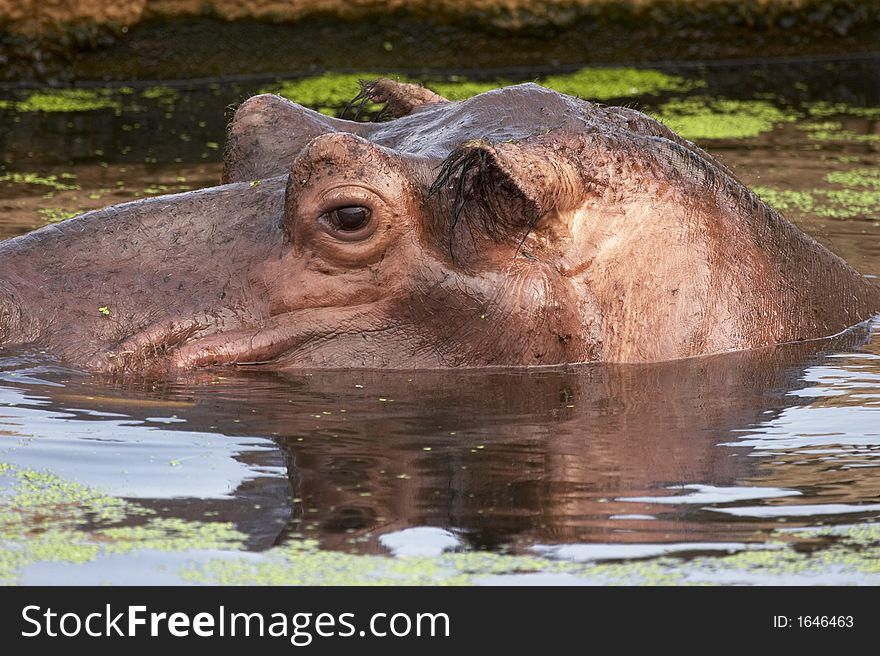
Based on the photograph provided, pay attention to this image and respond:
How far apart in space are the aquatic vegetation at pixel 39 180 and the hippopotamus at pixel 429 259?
150 inches

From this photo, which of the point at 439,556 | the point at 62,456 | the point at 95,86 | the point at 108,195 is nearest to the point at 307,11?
the point at 95,86

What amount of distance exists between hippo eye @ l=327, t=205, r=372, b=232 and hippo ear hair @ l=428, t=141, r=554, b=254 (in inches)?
9.7

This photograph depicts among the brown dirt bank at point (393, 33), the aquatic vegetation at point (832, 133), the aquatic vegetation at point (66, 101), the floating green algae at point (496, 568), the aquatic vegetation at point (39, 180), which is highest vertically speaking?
the brown dirt bank at point (393, 33)

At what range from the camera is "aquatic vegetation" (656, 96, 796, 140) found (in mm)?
11586

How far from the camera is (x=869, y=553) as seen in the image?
14.1 ft

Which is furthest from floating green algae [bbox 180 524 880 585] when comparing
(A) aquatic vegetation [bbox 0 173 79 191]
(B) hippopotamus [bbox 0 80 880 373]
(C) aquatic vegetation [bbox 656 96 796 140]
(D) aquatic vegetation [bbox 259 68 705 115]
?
(D) aquatic vegetation [bbox 259 68 705 115]

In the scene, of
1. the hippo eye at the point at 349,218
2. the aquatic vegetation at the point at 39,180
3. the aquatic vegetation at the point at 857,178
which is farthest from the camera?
the aquatic vegetation at the point at 857,178

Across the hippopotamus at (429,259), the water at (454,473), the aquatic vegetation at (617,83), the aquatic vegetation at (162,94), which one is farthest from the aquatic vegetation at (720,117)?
the hippopotamus at (429,259)

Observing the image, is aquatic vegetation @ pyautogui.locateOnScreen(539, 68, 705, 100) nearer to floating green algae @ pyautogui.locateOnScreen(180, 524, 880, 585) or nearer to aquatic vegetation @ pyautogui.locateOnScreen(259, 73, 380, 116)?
aquatic vegetation @ pyautogui.locateOnScreen(259, 73, 380, 116)

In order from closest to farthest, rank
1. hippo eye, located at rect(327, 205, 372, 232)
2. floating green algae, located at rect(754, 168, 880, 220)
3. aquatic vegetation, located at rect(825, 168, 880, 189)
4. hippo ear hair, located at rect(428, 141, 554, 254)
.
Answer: hippo ear hair, located at rect(428, 141, 554, 254) < hippo eye, located at rect(327, 205, 372, 232) < floating green algae, located at rect(754, 168, 880, 220) < aquatic vegetation, located at rect(825, 168, 880, 189)

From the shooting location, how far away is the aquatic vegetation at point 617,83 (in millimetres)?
13156

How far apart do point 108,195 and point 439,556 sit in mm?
5700

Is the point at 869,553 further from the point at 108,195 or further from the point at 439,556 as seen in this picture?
the point at 108,195

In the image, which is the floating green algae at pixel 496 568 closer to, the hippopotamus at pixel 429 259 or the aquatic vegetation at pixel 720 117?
the hippopotamus at pixel 429 259
